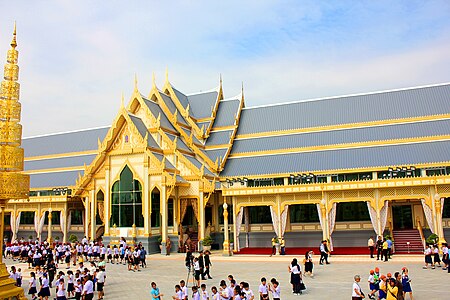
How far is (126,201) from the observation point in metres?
32.1

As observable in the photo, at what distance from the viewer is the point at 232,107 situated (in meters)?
40.1

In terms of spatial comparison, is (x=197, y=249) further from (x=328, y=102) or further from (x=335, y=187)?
(x=328, y=102)

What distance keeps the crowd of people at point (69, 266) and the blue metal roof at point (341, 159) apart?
1178 centimetres

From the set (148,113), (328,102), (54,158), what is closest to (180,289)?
(148,113)

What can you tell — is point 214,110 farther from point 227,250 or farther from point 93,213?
point 227,250

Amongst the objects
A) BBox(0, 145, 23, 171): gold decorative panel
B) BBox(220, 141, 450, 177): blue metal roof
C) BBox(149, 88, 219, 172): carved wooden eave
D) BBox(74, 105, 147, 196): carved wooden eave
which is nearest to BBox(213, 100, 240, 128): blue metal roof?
BBox(149, 88, 219, 172): carved wooden eave

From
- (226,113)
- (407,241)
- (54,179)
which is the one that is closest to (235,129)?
(226,113)

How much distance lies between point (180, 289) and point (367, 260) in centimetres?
1531

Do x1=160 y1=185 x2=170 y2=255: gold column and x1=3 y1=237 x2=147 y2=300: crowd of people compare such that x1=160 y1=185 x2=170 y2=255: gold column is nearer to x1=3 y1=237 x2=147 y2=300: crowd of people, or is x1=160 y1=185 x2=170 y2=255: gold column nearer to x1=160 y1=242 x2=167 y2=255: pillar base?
x1=160 y1=242 x2=167 y2=255: pillar base

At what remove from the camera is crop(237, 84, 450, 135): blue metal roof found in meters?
33.6

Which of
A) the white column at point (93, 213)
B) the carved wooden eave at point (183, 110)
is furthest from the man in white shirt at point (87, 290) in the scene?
the carved wooden eave at point (183, 110)

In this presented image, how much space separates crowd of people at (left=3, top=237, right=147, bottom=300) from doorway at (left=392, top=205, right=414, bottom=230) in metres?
17.8

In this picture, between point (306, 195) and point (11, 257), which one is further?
point (11, 257)

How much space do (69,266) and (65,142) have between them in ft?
79.4
